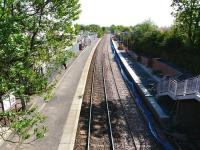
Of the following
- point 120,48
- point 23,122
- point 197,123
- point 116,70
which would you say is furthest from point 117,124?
point 120,48

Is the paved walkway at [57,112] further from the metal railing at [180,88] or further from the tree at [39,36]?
the metal railing at [180,88]

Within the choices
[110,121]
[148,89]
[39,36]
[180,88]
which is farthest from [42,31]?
[148,89]

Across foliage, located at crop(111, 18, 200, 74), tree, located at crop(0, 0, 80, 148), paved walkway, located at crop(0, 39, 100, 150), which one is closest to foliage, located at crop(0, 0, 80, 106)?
tree, located at crop(0, 0, 80, 148)

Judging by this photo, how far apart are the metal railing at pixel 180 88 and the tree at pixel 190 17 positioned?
803cm

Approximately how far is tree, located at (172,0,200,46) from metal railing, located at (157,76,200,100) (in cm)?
803

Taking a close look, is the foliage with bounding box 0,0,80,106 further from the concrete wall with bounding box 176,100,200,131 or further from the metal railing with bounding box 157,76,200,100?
the concrete wall with bounding box 176,100,200,131

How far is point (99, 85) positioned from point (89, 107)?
7.89 meters

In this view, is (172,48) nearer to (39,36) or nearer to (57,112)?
(57,112)

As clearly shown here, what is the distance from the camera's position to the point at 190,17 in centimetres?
2880

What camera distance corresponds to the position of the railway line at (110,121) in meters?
16.6

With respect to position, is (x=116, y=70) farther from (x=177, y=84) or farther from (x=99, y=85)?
(x=177, y=84)

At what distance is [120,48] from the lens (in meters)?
68.8

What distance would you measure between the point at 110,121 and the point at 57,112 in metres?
3.82

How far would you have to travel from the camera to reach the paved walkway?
1581cm
